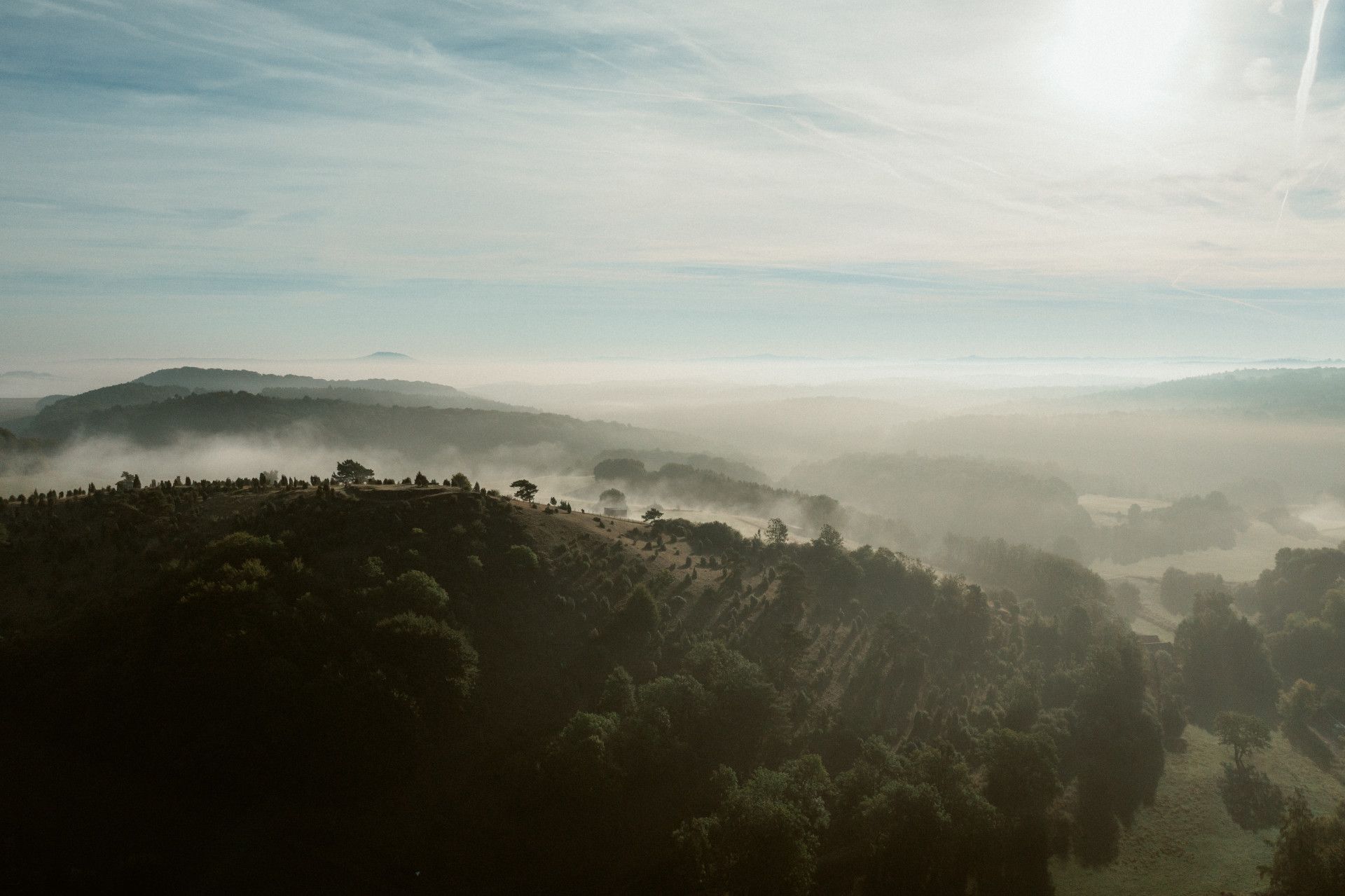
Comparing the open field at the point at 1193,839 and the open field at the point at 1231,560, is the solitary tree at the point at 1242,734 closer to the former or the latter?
the open field at the point at 1193,839

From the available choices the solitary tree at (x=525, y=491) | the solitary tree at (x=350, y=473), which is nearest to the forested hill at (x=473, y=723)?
the solitary tree at (x=350, y=473)

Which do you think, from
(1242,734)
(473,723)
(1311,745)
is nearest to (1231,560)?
(1311,745)

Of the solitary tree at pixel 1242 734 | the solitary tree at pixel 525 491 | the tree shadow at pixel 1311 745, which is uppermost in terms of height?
the solitary tree at pixel 525 491

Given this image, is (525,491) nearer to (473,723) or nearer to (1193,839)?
(473,723)

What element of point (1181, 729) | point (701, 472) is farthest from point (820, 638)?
point (701, 472)

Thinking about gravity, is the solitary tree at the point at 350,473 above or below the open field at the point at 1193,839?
above

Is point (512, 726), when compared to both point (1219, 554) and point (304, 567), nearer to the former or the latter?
point (304, 567)

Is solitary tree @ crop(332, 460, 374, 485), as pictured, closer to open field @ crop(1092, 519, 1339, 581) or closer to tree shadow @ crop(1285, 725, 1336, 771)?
tree shadow @ crop(1285, 725, 1336, 771)

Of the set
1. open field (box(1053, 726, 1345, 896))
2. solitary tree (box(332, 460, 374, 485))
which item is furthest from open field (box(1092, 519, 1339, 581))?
solitary tree (box(332, 460, 374, 485))
